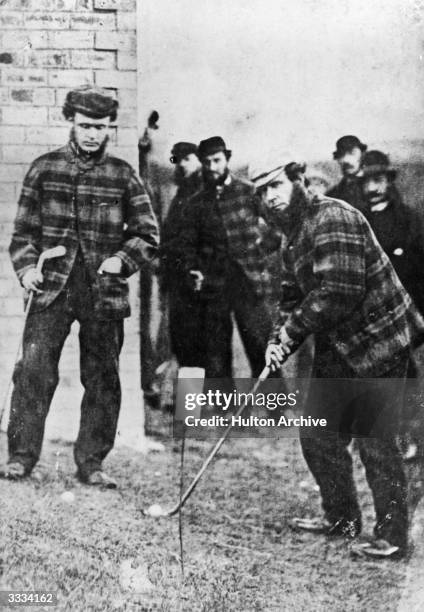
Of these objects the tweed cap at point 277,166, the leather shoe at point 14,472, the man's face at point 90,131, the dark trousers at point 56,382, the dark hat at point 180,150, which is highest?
the man's face at point 90,131

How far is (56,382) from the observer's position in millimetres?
3518

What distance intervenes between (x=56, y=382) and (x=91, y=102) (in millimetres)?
1516

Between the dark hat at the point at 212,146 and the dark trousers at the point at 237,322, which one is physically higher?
the dark hat at the point at 212,146

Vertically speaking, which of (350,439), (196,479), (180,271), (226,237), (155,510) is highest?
(226,237)

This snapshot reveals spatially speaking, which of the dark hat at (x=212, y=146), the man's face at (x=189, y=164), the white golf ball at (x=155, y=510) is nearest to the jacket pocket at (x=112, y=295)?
the man's face at (x=189, y=164)

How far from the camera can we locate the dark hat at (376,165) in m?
3.52

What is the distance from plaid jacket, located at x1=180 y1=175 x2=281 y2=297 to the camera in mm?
3506

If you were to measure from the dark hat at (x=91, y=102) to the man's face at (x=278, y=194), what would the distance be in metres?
0.91

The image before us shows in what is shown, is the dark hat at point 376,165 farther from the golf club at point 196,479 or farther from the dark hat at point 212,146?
the golf club at point 196,479

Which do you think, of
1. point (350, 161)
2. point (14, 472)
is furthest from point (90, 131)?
point (14, 472)

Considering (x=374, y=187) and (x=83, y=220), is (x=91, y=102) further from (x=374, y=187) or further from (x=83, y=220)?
(x=374, y=187)

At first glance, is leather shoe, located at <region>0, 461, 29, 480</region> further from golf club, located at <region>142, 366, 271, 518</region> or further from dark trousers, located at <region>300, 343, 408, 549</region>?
dark trousers, located at <region>300, 343, 408, 549</region>

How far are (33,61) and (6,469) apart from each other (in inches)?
86.4

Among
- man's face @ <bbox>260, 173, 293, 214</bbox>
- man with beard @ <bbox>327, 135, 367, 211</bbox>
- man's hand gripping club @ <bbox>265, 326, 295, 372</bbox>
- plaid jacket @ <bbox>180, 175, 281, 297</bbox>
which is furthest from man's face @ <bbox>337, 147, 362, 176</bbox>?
man's hand gripping club @ <bbox>265, 326, 295, 372</bbox>
